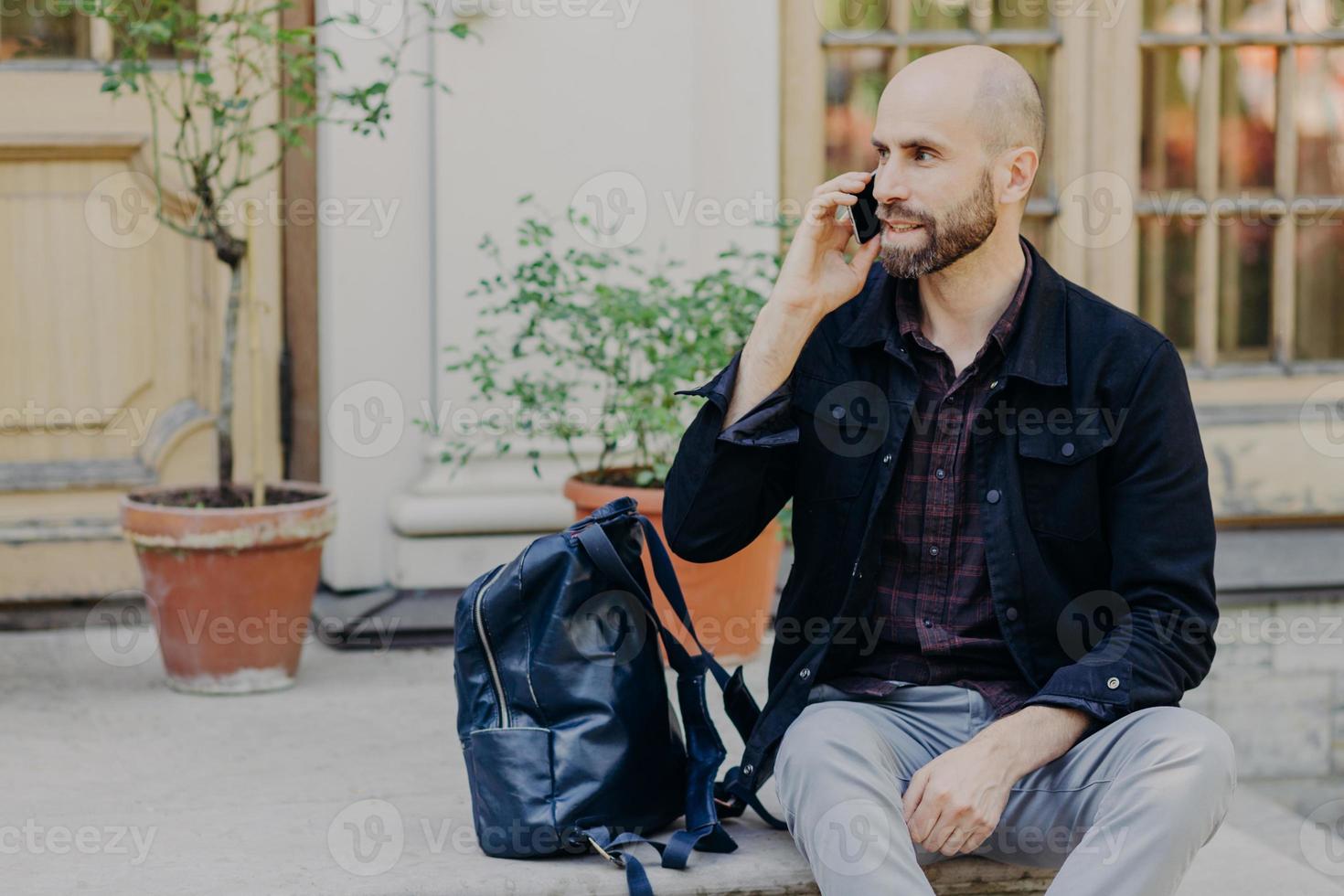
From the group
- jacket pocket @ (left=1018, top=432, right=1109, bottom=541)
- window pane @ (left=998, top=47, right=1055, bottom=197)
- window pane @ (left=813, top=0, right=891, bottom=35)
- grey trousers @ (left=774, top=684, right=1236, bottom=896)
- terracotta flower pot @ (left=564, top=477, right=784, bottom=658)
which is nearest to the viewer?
grey trousers @ (left=774, top=684, right=1236, bottom=896)

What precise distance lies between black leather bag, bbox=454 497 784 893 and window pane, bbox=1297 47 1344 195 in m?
2.99

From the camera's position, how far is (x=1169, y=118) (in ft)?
14.9

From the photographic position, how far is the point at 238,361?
4.29m

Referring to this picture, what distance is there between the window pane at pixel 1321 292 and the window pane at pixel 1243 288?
11 centimetres

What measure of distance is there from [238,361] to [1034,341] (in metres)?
2.55

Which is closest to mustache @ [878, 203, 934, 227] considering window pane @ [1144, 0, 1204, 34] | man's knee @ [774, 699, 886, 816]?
man's knee @ [774, 699, 886, 816]

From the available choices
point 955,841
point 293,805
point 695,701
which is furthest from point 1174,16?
point 293,805

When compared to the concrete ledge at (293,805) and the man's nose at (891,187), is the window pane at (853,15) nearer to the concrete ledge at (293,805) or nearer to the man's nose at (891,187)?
the concrete ledge at (293,805)

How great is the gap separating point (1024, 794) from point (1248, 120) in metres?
2.93

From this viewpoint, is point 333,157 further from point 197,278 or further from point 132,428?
point 132,428

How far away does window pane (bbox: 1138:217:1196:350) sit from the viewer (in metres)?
4.57

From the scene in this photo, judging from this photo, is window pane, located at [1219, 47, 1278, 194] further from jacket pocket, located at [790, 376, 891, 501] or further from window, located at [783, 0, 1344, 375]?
jacket pocket, located at [790, 376, 891, 501]

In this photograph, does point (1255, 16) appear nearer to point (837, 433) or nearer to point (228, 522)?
point (837, 433)

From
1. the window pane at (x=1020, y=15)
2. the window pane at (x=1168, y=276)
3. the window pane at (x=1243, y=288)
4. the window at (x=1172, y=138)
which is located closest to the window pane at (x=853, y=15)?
the window at (x=1172, y=138)
